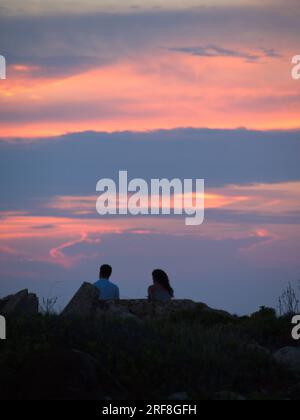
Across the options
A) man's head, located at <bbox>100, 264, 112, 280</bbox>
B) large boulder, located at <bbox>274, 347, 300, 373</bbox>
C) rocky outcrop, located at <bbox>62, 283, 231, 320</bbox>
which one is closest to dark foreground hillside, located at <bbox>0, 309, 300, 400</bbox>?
large boulder, located at <bbox>274, 347, 300, 373</bbox>

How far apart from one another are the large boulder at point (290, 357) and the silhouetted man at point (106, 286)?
5750 mm

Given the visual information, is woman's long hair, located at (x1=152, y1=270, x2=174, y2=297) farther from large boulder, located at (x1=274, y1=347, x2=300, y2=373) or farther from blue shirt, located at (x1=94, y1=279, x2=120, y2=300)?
large boulder, located at (x1=274, y1=347, x2=300, y2=373)

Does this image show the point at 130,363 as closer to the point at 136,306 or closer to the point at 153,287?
the point at 136,306

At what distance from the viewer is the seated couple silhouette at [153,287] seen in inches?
872

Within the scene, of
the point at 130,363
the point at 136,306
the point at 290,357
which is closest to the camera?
the point at 130,363

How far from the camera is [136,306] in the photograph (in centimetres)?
2142

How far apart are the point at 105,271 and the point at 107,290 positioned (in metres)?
0.50

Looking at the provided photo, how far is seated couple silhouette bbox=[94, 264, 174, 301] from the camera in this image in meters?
22.2

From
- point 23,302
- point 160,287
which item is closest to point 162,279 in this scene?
point 160,287

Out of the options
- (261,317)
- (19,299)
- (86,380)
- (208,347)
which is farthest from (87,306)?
(86,380)

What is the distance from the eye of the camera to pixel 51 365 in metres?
13.9

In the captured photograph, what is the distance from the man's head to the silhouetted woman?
103 cm
